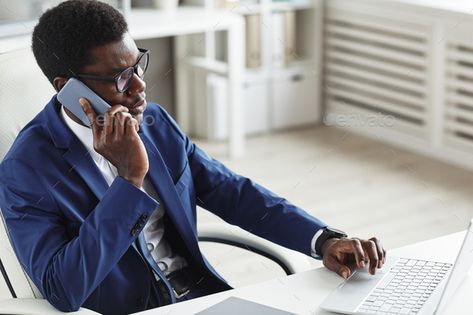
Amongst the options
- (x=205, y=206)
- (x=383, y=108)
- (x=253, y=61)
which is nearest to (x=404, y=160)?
(x=383, y=108)

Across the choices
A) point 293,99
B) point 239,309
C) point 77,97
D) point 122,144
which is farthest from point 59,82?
point 293,99

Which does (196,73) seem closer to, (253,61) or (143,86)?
(253,61)

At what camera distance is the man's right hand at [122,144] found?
1.39 m

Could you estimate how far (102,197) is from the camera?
1.45m

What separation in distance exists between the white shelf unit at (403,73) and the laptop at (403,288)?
2.42 metres

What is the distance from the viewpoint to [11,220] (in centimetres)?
141

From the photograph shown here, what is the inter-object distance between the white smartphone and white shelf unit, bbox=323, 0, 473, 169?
8.34 ft

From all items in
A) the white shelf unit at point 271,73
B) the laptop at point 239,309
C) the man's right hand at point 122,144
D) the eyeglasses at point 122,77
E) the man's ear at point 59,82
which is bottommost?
the white shelf unit at point 271,73

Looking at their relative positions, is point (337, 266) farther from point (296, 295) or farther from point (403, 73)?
point (403, 73)

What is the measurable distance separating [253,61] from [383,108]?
0.68 meters

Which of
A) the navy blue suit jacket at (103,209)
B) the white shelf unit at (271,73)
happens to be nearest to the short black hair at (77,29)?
the navy blue suit jacket at (103,209)

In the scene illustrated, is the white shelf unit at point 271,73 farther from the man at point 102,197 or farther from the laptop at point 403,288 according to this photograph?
the laptop at point 403,288

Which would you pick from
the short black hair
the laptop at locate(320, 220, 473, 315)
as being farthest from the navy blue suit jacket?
the laptop at locate(320, 220, 473, 315)

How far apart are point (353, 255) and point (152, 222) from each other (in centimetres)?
38
